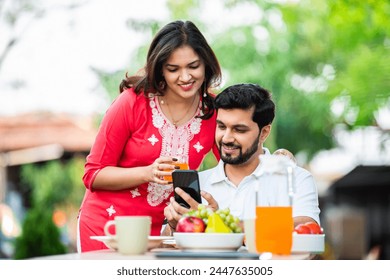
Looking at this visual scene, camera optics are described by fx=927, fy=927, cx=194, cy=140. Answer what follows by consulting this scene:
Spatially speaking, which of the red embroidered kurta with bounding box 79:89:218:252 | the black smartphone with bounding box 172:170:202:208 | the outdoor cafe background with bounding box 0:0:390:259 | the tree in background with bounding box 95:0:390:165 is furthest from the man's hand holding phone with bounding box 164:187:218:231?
the tree in background with bounding box 95:0:390:165

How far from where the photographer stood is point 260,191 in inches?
80.6

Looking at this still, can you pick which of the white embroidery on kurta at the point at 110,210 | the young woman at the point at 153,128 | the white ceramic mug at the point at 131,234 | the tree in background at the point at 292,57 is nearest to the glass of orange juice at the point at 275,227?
the white ceramic mug at the point at 131,234

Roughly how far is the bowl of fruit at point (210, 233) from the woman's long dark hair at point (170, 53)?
674mm

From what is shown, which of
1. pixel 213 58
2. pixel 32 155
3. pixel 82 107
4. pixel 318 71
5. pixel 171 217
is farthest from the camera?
pixel 32 155

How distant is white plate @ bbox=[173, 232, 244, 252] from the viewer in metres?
1.98

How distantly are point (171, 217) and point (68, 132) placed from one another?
12.3 metres

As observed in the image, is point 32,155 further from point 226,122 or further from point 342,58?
point 226,122

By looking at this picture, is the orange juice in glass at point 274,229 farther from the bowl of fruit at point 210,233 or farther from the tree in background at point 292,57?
the tree in background at point 292,57

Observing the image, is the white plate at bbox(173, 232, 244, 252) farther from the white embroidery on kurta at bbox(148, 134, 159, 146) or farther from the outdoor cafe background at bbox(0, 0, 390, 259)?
the outdoor cafe background at bbox(0, 0, 390, 259)

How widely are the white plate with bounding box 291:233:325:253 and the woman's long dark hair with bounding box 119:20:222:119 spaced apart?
0.76 m

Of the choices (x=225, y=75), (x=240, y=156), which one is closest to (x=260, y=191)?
(x=240, y=156)

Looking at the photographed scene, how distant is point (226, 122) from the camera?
245cm
